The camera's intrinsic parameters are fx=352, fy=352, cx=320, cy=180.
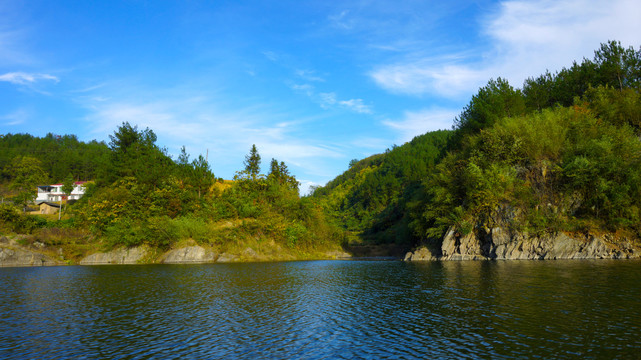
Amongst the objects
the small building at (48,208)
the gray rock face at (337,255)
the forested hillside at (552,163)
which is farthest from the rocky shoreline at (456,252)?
the small building at (48,208)

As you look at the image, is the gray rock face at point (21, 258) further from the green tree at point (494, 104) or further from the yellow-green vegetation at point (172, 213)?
the green tree at point (494, 104)

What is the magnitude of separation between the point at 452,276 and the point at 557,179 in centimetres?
3185

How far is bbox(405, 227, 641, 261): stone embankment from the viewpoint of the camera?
4778cm

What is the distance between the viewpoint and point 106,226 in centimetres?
6594

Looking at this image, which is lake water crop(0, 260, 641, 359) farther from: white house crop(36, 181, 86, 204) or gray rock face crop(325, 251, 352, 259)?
white house crop(36, 181, 86, 204)

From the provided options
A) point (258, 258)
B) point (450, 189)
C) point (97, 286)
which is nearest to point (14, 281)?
point (97, 286)

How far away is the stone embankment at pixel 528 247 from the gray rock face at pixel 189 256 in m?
41.2

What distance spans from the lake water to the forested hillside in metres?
22.3

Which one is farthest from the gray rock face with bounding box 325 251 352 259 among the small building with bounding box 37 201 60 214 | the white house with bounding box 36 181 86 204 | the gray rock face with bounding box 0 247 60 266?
the white house with bounding box 36 181 86 204

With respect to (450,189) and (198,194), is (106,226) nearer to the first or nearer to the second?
(198,194)

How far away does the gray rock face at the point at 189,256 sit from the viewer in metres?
62.1

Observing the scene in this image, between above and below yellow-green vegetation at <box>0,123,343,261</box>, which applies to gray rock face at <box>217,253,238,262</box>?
below

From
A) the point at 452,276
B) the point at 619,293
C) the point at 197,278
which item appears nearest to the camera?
the point at 619,293

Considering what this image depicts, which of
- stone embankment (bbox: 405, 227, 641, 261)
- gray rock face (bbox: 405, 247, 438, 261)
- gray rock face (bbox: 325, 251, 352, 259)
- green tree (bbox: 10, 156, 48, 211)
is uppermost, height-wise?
green tree (bbox: 10, 156, 48, 211)
